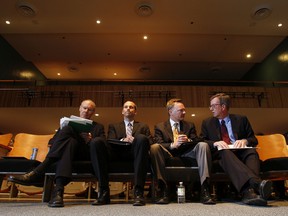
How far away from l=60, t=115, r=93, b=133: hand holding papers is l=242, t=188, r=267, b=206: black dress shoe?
1.38m

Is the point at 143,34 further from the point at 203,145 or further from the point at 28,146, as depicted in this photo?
the point at 203,145

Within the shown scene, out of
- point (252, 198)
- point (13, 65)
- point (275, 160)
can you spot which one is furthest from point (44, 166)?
point (13, 65)

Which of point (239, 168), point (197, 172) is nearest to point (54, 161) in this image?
point (197, 172)

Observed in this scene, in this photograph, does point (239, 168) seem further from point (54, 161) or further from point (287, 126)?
point (287, 126)

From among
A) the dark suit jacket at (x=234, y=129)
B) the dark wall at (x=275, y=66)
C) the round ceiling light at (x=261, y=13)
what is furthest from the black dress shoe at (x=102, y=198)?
the dark wall at (x=275, y=66)

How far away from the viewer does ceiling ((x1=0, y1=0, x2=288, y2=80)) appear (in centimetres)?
712

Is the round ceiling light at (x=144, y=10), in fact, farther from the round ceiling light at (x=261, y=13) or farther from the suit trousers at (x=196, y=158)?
the suit trousers at (x=196, y=158)

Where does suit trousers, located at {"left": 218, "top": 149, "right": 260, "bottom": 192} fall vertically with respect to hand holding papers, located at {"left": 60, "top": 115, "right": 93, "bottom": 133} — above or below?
below

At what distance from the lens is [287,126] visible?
930 centimetres

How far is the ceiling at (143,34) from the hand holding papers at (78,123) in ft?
17.9

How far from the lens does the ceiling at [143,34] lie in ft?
23.4

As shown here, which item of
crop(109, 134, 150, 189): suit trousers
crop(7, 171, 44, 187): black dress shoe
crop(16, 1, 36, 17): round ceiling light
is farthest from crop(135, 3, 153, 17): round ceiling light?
crop(7, 171, 44, 187): black dress shoe

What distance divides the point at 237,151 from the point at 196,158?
14.4 inches

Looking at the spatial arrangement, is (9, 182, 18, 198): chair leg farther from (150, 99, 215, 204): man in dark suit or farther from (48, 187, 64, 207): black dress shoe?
(150, 99, 215, 204): man in dark suit
